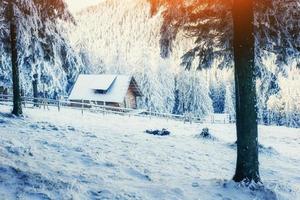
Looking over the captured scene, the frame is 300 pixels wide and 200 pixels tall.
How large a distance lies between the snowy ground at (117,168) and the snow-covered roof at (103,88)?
30.8 m

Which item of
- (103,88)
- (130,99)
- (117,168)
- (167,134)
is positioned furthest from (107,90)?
(117,168)

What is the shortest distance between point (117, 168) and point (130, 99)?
1641 inches

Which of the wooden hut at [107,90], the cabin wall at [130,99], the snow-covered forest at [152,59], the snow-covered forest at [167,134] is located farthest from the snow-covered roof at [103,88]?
the snow-covered forest at [167,134]

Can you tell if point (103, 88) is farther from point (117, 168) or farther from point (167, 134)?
point (117, 168)

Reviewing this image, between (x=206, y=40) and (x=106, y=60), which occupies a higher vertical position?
(x=106, y=60)

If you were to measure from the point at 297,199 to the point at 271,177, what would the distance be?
2773mm

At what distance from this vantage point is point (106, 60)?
260ft

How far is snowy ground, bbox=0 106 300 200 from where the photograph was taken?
8.48 meters

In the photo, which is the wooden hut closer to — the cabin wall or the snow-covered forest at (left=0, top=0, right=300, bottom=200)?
the cabin wall

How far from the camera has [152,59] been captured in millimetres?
67438

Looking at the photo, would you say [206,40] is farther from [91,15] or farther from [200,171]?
[91,15]

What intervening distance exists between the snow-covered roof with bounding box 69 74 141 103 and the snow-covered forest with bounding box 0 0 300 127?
312cm

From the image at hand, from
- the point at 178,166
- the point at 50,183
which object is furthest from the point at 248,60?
the point at 50,183

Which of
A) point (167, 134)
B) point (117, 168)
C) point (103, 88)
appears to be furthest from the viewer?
point (103, 88)
